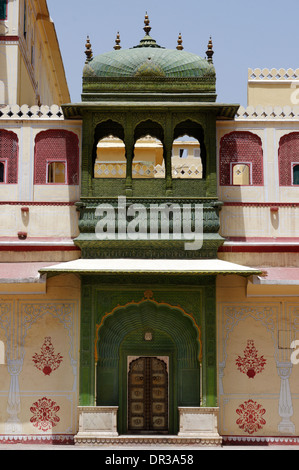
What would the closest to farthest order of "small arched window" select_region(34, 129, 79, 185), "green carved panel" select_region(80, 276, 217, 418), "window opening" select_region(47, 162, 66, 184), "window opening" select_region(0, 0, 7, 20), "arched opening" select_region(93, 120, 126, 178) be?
"green carved panel" select_region(80, 276, 217, 418) → "small arched window" select_region(34, 129, 79, 185) → "window opening" select_region(0, 0, 7, 20) → "window opening" select_region(47, 162, 66, 184) → "arched opening" select_region(93, 120, 126, 178)

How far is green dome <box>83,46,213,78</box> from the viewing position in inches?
517

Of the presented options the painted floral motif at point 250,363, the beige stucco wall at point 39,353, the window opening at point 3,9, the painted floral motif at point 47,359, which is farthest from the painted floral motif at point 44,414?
the window opening at point 3,9


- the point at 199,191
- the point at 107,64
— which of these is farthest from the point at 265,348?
the point at 107,64

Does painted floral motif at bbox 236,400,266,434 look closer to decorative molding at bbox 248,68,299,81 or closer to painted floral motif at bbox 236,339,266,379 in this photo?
painted floral motif at bbox 236,339,266,379

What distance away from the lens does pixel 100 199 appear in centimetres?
1289

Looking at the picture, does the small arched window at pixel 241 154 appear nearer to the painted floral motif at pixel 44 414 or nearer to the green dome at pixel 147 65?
the green dome at pixel 147 65

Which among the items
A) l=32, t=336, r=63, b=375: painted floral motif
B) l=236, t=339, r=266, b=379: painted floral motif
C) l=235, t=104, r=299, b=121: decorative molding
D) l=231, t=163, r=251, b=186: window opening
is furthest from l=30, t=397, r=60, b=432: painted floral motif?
l=231, t=163, r=251, b=186: window opening

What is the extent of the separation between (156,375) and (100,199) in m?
3.40

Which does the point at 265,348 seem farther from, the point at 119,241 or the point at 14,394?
the point at 14,394

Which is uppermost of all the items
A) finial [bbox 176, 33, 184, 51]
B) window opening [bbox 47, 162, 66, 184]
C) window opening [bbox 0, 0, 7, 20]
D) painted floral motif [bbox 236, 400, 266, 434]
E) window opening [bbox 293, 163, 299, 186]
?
window opening [bbox 0, 0, 7, 20]

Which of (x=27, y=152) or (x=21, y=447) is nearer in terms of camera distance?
(x=21, y=447)

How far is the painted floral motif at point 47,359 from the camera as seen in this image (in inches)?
500

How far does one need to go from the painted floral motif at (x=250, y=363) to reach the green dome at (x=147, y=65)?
5.23 metres

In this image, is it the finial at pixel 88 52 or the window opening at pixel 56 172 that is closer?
the finial at pixel 88 52
